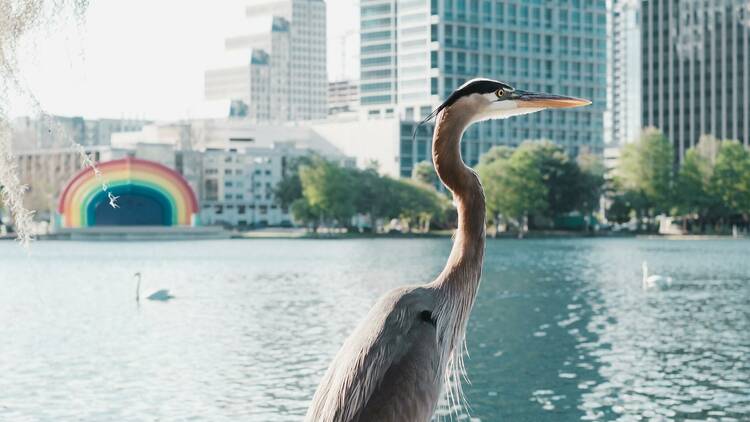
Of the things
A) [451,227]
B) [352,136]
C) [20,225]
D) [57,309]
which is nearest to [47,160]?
[352,136]

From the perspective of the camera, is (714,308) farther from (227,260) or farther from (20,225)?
(227,260)

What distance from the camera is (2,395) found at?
21703mm

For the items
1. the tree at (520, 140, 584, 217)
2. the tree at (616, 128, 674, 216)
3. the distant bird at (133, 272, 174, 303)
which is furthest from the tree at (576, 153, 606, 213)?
the distant bird at (133, 272, 174, 303)

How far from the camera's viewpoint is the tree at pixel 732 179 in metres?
123

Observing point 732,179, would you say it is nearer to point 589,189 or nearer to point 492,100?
point 589,189

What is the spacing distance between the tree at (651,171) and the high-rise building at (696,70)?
57.7 meters

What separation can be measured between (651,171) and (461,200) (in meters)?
123

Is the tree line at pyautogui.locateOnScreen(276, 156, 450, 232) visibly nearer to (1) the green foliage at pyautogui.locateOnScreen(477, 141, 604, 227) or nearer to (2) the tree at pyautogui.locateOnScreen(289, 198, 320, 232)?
(2) the tree at pyautogui.locateOnScreen(289, 198, 320, 232)

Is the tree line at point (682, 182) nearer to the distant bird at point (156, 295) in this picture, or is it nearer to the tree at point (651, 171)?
the tree at point (651, 171)

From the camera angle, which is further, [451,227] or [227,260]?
[451,227]

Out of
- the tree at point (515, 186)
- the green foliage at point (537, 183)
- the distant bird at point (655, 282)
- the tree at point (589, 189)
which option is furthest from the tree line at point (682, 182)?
the distant bird at point (655, 282)

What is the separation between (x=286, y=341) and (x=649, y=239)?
10194cm

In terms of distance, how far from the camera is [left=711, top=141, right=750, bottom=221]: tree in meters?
123

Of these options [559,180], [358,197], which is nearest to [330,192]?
[358,197]
